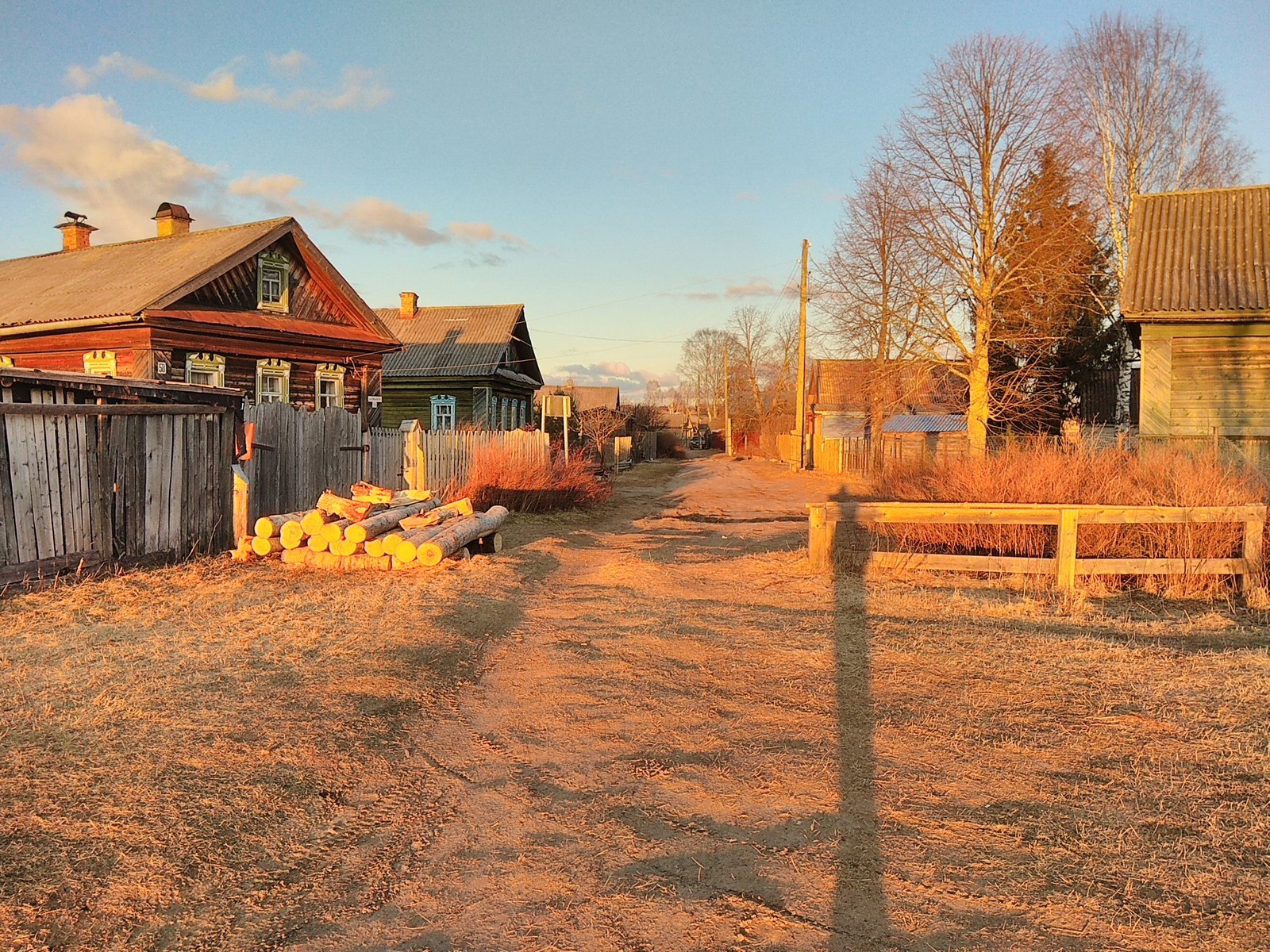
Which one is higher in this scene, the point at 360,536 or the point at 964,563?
the point at 360,536

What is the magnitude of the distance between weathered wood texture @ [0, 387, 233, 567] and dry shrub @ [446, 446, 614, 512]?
17.5 ft

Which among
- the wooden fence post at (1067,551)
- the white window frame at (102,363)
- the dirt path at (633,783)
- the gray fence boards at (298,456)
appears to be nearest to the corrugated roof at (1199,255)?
the wooden fence post at (1067,551)

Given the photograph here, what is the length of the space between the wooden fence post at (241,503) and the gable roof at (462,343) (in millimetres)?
20068

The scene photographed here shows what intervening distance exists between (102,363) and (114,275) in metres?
2.97

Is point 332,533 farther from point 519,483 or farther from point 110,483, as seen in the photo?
point 519,483

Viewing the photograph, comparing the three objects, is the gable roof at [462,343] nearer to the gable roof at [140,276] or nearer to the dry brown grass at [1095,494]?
the gable roof at [140,276]

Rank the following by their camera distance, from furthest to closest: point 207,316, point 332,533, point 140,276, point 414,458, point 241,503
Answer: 1. point 140,276
2. point 207,316
3. point 414,458
4. point 241,503
5. point 332,533

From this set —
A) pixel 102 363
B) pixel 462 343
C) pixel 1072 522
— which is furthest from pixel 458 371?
pixel 1072 522

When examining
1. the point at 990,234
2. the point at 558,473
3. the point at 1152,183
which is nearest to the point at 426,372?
the point at 558,473

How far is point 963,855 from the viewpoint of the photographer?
3.43m

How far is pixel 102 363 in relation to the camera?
17.2 metres

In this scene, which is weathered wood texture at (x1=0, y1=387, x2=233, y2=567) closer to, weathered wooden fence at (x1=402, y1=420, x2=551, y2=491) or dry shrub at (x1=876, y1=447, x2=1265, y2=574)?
weathered wooden fence at (x1=402, y1=420, x2=551, y2=491)

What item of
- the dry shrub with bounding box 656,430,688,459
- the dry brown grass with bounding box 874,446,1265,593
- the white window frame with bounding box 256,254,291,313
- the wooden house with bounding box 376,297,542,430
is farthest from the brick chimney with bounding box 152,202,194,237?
→ the dry shrub with bounding box 656,430,688,459

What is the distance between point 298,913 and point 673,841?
1470 mm
